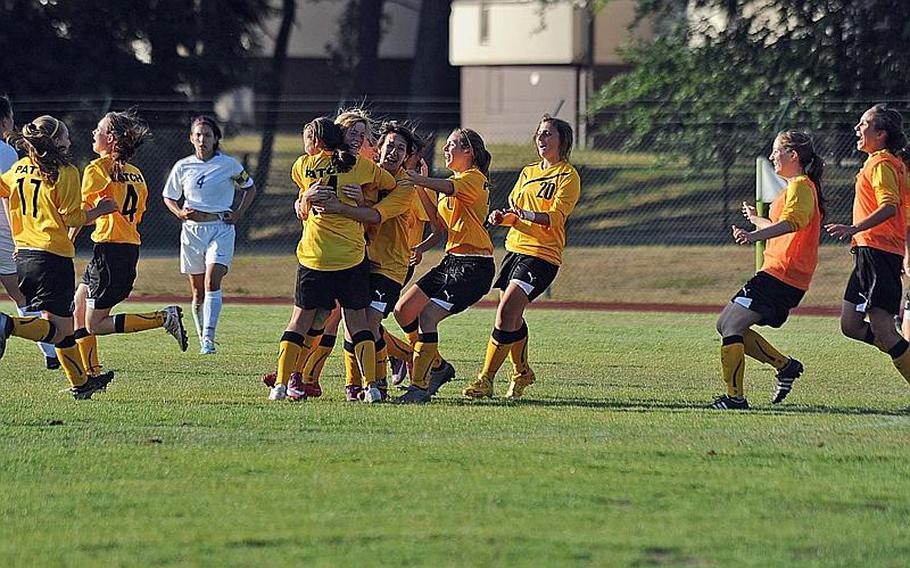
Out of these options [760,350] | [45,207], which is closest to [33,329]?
[45,207]

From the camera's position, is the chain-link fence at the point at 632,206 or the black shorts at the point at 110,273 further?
the chain-link fence at the point at 632,206

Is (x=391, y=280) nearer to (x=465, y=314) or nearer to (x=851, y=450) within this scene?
(x=851, y=450)

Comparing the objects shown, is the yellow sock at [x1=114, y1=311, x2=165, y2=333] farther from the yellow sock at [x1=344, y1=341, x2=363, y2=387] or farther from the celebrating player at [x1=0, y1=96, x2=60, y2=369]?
the yellow sock at [x1=344, y1=341, x2=363, y2=387]

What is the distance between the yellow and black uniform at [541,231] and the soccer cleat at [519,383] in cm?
59

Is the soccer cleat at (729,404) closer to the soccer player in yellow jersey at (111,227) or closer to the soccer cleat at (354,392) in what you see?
the soccer cleat at (354,392)

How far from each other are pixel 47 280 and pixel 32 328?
0.38m

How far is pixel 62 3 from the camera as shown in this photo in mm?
28984

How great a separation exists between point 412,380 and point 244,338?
5.16 metres

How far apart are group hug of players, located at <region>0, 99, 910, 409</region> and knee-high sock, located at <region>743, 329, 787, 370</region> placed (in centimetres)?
1

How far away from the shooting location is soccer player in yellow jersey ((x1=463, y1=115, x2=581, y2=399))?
413 inches

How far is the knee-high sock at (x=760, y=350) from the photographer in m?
10.4

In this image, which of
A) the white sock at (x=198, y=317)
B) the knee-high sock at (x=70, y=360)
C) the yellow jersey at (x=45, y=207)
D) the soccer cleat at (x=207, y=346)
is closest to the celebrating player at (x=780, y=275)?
the knee-high sock at (x=70, y=360)

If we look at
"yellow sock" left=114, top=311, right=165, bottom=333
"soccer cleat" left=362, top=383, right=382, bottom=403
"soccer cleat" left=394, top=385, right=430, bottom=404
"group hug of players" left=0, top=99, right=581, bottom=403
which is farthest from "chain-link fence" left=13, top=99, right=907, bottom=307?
"soccer cleat" left=362, top=383, right=382, bottom=403

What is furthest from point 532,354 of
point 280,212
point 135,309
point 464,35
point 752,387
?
point 464,35
